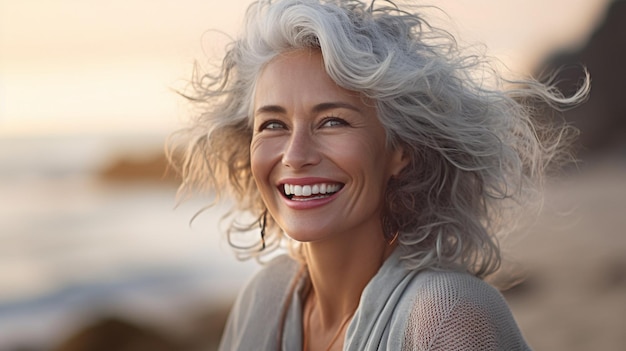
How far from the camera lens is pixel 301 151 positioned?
7.35 ft

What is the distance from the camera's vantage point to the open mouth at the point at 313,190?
226cm

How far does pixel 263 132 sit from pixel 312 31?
0.31 metres

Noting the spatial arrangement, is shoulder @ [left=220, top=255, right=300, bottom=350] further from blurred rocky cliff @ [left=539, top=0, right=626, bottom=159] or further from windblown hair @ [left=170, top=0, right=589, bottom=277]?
blurred rocky cliff @ [left=539, top=0, right=626, bottom=159]

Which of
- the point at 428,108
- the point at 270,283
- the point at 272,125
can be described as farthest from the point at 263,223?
the point at 428,108

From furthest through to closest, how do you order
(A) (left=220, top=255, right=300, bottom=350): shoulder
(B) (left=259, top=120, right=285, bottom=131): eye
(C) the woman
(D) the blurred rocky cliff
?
(D) the blurred rocky cliff → (A) (left=220, top=255, right=300, bottom=350): shoulder → (B) (left=259, top=120, right=285, bottom=131): eye → (C) the woman

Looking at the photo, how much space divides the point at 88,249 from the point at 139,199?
4.86m

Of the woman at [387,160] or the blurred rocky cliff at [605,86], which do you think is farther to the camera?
the blurred rocky cliff at [605,86]

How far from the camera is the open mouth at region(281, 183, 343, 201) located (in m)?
2.26

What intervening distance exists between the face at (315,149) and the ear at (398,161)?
3cm

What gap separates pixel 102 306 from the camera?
450 inches

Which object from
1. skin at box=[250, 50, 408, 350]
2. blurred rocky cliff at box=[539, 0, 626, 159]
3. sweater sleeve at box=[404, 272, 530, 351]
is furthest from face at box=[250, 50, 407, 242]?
blurred rocky cliff at box=[539, 0, 626, 159]

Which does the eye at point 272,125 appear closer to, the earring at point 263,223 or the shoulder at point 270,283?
the earring at point 263,223

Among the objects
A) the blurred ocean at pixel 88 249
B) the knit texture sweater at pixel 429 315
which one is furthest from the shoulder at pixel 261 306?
the blurred ocean at pixel 88 249

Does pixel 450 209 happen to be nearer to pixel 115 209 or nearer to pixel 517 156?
pixel 517 156
